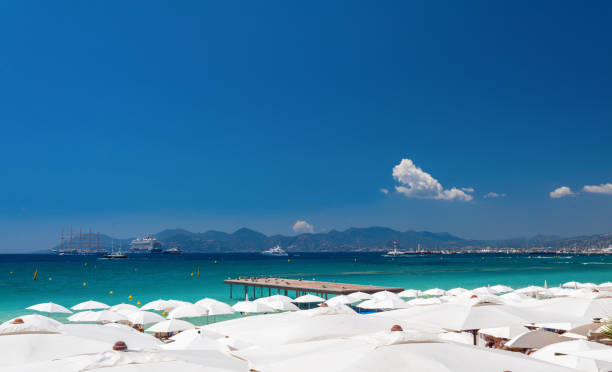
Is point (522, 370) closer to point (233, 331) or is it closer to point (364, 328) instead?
point (364, 328)

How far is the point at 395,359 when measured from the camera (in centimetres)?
470

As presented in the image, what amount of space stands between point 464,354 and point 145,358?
3.23 m

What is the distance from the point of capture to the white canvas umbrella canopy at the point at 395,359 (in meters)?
4.57

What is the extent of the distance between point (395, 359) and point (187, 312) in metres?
13.7

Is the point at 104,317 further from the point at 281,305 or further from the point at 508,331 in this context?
the point at 508,331

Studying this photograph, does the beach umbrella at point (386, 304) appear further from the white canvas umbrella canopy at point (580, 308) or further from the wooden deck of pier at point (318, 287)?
the wooden deck of pier at point (318, 287)

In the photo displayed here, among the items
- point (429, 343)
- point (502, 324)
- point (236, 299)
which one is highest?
point (429, 343)

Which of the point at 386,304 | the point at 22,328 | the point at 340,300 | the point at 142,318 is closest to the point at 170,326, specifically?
the point at 142,318

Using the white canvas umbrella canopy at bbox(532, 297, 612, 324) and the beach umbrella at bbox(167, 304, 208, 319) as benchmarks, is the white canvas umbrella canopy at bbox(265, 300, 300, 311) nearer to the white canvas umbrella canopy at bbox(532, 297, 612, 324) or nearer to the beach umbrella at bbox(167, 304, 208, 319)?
the beach umbrella at bbox(167, 304, 208, 319)

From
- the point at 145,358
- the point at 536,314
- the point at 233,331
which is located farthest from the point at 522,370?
the point at 536,314

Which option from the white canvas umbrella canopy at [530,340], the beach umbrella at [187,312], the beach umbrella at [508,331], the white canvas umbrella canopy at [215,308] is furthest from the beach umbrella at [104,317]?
the white canvas umbrella canopy at [530,340]

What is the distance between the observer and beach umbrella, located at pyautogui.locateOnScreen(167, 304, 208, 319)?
54.6ft

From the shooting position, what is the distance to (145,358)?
4496mm

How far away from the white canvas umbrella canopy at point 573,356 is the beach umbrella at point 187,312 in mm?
12219
